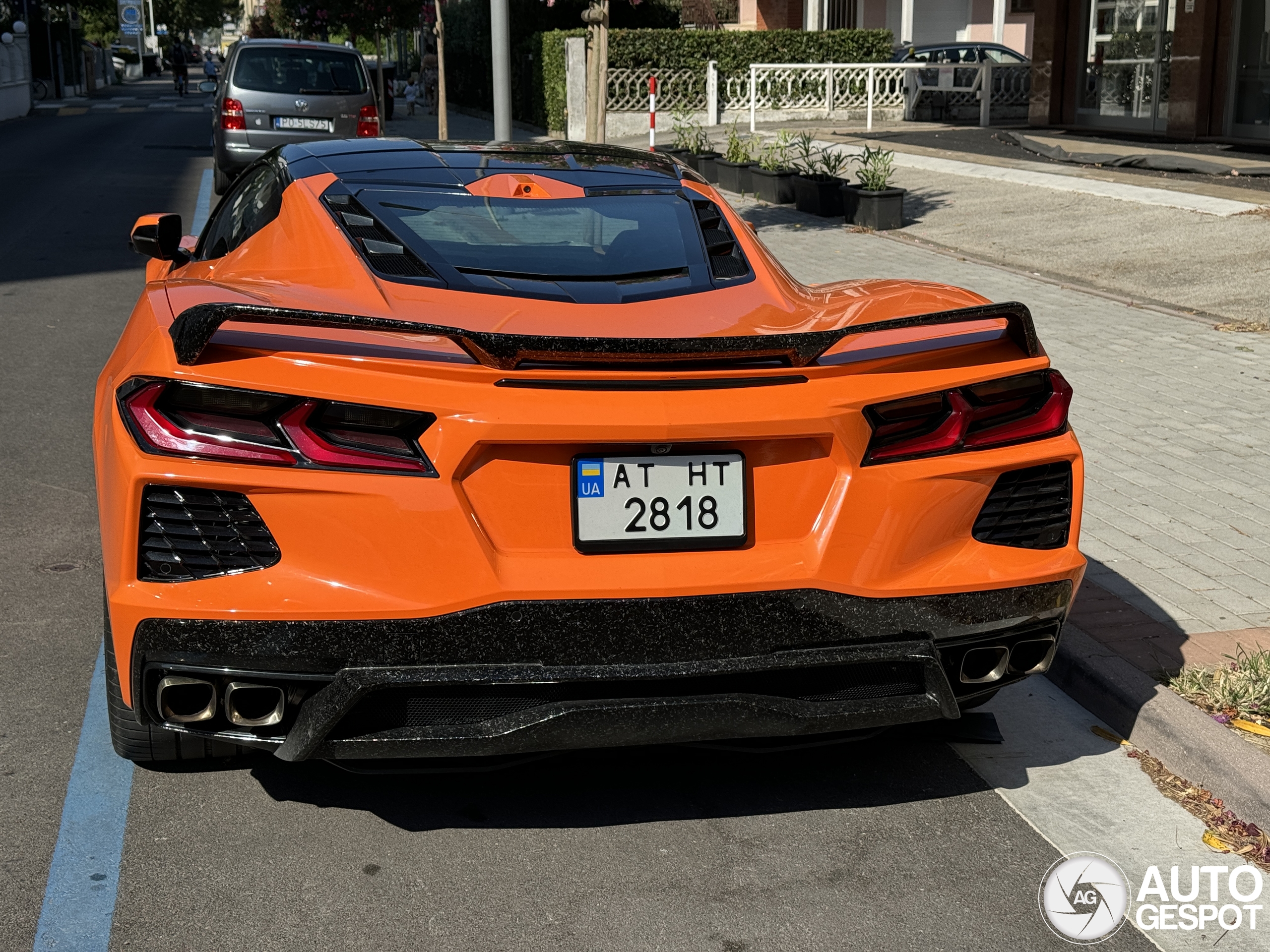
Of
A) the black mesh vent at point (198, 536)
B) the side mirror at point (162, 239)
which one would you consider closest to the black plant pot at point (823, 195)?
the side mirror at point (162, 239)

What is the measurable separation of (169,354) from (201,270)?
60.8 inches

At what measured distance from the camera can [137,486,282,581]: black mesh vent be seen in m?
3.02

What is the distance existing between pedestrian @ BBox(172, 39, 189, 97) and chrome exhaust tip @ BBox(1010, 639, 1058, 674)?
58.5 meters

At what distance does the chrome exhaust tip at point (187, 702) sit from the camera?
3111mm

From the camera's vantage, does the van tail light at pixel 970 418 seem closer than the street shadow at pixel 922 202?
Yes

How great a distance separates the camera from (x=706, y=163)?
20.8 meters

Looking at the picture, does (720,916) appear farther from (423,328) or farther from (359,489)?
(423,328)

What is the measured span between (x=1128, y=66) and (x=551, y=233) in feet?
76.7

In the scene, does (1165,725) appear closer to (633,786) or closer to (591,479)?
(633,786)

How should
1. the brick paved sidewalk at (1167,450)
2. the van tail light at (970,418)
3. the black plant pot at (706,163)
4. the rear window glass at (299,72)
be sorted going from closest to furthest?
the van tail light at (970,418) → the brick paved sidewalk at (1167,450) → the rear window glass at (299,72) → the black plant pot at (706,163)

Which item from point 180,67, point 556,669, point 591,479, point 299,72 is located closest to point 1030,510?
point 591,479

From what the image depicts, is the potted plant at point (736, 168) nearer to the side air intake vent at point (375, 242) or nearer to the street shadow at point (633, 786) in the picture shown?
the side air intake vent at point (375, 242)

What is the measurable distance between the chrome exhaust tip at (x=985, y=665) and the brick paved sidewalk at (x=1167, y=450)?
4.64 ft

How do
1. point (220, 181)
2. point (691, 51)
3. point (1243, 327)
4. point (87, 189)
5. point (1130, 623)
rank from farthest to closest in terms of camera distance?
1. point (691, 51)
2. point (87, 189)
3. point (220, 181)
4. point (1243, 327)
5. point (1130, 623)
